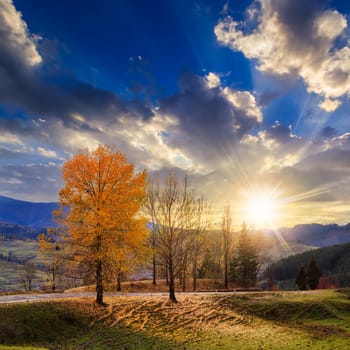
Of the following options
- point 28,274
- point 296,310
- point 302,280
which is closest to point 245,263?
point 302,280

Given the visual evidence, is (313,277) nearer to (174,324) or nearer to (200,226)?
(200,226)

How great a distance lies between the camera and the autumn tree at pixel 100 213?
73.9ft

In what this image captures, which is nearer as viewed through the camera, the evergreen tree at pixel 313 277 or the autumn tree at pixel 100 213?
the autumn tree at pixel 100 213

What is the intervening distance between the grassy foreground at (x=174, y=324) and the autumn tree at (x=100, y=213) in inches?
141

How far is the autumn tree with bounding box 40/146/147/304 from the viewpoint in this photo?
2252 centimetres

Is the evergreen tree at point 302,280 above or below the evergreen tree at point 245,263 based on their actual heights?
below

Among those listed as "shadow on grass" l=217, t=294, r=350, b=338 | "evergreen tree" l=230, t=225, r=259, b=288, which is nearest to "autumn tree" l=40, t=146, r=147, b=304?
"shadow on grass" l=217, t=294, r=350, b=338

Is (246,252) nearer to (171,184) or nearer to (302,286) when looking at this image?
(302,286)

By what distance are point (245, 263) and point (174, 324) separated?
142ft

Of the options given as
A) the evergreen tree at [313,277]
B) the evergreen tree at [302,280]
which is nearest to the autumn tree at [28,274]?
the evergreen tree at [302,280]

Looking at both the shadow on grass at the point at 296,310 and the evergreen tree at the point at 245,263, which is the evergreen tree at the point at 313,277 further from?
the shadow on grass at the point at 296,310

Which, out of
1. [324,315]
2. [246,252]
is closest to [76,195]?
[324,315]

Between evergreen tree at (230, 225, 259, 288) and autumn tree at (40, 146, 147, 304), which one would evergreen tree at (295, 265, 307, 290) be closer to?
evergreen tree at (230, 225, 259, 288)

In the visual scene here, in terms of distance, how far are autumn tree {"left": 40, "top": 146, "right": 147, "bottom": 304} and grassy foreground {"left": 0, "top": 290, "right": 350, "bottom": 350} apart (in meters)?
3.59
